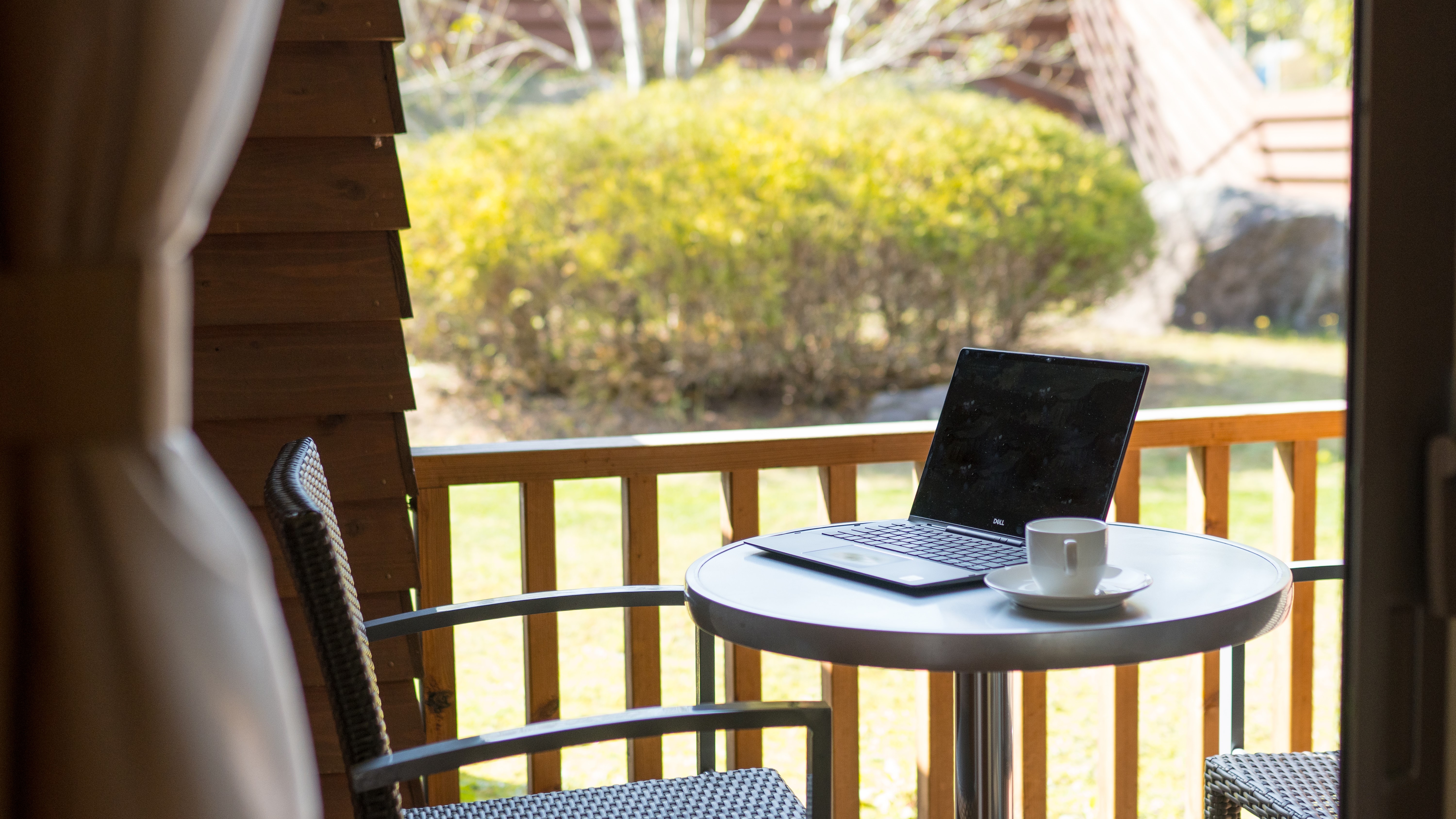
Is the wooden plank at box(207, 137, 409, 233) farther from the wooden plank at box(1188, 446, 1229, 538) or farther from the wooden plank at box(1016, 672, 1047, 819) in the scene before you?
the wooden plank at box(1188, 446, 1229, 538)

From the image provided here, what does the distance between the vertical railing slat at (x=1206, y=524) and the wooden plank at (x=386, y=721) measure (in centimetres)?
138

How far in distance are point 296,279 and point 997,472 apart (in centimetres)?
112

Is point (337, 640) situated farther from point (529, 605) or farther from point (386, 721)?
point (386, 721)

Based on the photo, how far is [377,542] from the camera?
2.11 metres

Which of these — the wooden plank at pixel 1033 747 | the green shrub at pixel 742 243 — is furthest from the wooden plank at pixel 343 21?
the green shrub at pixel 742 243

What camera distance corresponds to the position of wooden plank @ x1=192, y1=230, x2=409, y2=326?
2.02 metres

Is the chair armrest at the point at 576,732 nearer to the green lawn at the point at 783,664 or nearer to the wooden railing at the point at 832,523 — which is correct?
the wooden railing at the point at 832,523

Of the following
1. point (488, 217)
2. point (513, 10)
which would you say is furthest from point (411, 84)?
point (488, 217)

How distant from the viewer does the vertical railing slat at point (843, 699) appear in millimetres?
2240

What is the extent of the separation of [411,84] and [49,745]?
24.6 feet

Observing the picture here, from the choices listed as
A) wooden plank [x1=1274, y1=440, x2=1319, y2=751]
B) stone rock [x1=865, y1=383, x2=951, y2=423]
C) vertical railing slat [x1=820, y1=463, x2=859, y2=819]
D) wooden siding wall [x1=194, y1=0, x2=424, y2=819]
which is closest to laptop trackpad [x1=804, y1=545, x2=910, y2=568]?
vertical railing slat [x1=820, y1=463, x2=859, y2=819]

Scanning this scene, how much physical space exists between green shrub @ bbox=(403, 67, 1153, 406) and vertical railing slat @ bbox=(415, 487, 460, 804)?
12.1 feet

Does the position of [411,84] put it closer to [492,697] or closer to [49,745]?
[492,697]

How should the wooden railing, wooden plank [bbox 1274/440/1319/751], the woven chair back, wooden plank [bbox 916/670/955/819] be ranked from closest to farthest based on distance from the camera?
the woven chair back < the wooden railing < wooden plank [bbox 916/670/955/819] < wooden plank [bbox 1274/440/1319/751]
